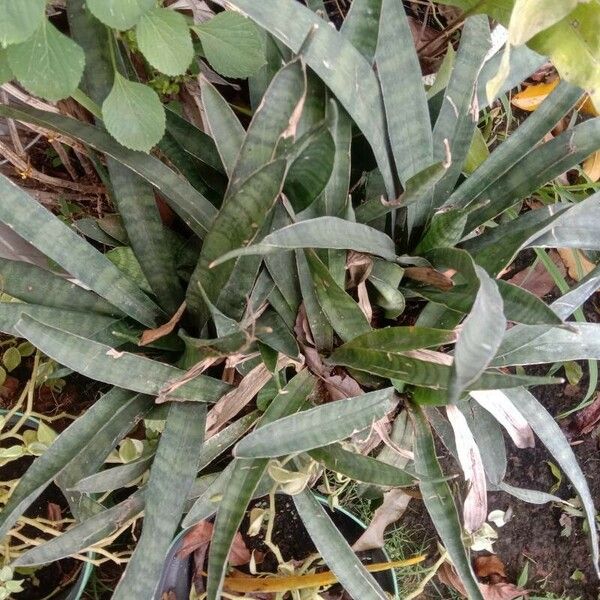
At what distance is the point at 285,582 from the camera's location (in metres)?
0.98

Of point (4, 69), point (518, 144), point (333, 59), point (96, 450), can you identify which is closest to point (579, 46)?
point (518, 144)

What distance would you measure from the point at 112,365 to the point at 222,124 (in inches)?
11.9

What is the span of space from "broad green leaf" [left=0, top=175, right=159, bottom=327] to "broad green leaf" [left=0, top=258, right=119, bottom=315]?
0.04 m

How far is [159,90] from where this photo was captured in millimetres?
849

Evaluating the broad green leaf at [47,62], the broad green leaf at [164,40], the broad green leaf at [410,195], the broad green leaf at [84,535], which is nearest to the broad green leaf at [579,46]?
the broad green leaf at [410,195]

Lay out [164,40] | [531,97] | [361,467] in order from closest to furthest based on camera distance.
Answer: [164,40], [361,467], [531,97]

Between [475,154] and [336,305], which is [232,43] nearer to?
[336,305]

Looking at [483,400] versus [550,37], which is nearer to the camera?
[550,37]

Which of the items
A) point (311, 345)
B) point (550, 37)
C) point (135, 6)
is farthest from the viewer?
point (311, 345)

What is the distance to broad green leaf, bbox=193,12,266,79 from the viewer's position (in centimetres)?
68

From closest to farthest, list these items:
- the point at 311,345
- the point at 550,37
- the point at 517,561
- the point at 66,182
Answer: the point at 550,37 → the point at 311,345 → the point at 66,182 → the point at 517,561

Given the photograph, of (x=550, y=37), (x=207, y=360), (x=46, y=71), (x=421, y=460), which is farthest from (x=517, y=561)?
(x=46, y=71)

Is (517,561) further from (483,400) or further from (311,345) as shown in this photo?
(311,345)

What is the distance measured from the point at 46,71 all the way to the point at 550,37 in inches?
20.6
